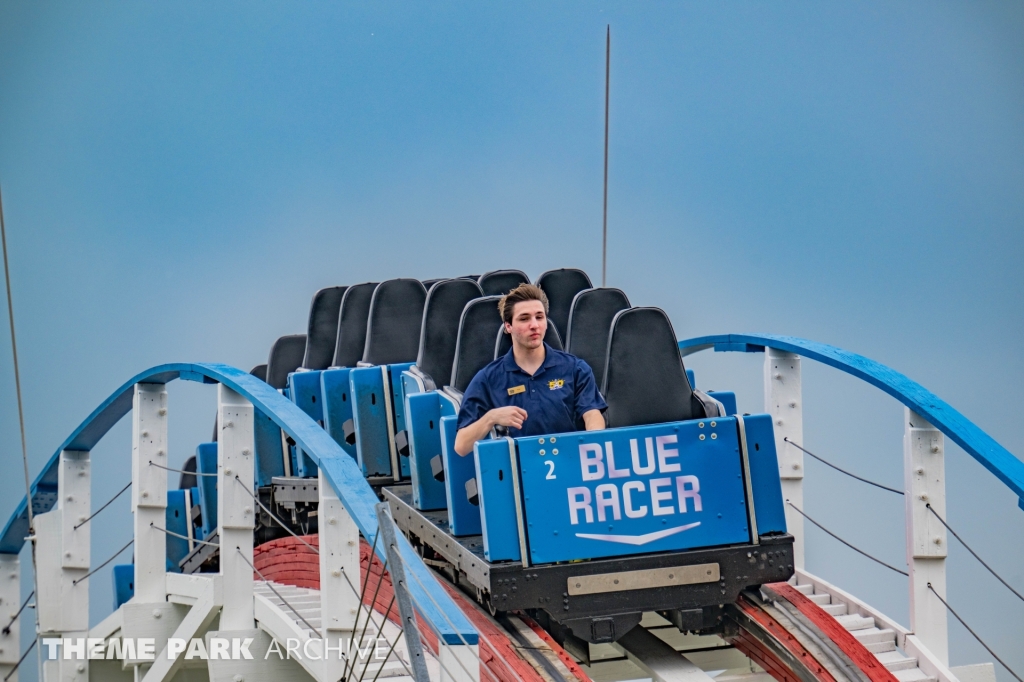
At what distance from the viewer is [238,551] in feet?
15.0

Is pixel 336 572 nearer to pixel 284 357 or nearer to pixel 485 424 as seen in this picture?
pixel 485 424

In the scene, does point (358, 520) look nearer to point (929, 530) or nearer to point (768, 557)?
point (768, 557)

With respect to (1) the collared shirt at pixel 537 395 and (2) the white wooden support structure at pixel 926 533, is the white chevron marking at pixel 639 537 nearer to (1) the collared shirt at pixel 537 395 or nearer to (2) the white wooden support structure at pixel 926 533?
(1) the collared shirt at pixel 537 395

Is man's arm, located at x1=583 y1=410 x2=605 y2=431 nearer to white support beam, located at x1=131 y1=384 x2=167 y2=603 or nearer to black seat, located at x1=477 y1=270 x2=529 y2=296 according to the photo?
black seat, located at x1=477 y1=270 x2=529 y2=296

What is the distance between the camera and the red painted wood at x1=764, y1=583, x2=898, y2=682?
3.68m

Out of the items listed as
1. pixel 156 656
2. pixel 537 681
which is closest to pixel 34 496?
pixel 156 656

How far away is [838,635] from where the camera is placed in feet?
12.8

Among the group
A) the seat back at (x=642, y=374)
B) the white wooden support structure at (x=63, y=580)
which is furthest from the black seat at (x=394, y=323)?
the seat back at (x=642, y=374)

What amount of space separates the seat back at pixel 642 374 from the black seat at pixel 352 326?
2.72 meters

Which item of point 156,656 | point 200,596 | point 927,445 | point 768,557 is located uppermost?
point 927,445

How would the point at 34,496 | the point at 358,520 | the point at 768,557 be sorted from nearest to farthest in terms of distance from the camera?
1. the point at 358,520
2. the point at 768,557
3. the point at 34,496

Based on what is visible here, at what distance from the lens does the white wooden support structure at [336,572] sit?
140 inches

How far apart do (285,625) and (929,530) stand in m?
2.23

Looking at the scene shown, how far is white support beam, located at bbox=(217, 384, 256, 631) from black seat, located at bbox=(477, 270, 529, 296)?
5.07 feet
